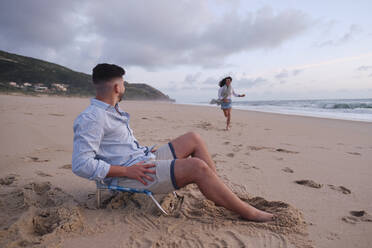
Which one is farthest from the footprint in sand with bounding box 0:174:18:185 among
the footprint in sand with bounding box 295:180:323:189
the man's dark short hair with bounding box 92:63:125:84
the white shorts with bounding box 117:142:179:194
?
the footprint in sand with bounding box 295:180:323:189

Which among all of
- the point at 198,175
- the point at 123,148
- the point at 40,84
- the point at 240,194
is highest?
the point at 40,84

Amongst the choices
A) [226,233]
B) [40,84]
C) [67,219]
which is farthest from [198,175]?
[40,84]

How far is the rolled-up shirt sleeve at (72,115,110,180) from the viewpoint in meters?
1.58

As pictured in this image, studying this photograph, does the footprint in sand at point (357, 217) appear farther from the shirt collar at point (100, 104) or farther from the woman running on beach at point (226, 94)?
the woman running on beach at point (226, 94)

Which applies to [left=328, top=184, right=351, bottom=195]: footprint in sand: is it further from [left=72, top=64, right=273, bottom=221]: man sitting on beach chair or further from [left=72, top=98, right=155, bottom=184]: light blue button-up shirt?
[left=72, top=98, right=155, bottom=184]: light blue button-up shirt

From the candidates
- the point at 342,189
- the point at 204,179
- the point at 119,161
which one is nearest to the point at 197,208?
the point at 204,179

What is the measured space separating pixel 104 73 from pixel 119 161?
0.75 meters

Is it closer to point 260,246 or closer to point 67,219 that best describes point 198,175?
point 260,246

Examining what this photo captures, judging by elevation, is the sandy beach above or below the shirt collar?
below

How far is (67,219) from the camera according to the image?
171 centimetres

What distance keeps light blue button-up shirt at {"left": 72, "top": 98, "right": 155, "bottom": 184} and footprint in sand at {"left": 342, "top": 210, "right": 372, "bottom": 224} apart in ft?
5.92

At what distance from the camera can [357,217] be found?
6.31 feet

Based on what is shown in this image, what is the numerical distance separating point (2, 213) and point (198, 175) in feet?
5.55

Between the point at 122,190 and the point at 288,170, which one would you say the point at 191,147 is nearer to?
the point at 122,190
